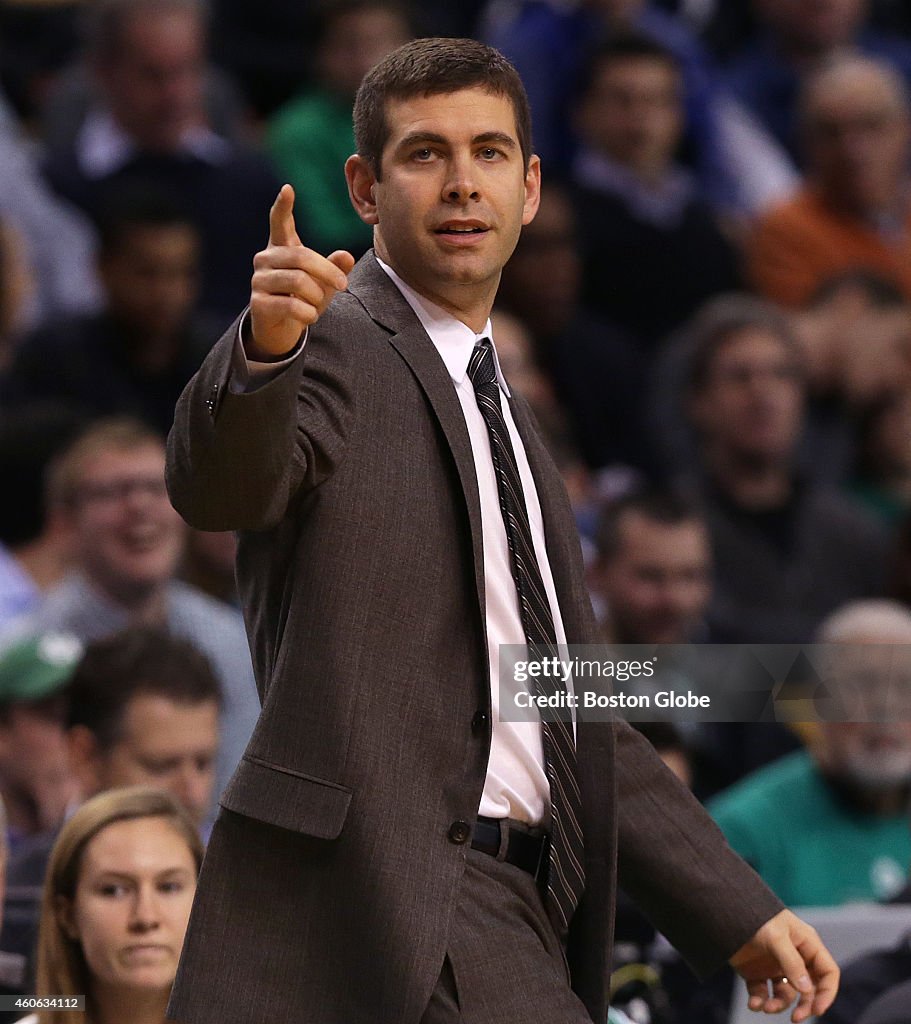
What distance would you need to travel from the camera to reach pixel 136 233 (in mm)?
5820

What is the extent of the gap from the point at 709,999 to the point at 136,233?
3.25 meters

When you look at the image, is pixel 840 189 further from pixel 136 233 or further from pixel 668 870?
pixel 668 870

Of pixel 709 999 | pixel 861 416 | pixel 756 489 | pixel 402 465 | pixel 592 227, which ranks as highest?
pixel 592 227

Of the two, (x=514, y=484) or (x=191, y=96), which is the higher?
(x=191, y=96)

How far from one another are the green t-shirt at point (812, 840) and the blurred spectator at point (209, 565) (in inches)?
58.6

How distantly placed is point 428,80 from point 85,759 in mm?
2322

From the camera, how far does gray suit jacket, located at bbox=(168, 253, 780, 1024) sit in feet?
6.31

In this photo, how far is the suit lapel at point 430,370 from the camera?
2055 millimetres

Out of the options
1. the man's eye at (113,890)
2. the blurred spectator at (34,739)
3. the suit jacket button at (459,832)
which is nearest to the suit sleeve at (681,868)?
the suit jacket button at (459,832)

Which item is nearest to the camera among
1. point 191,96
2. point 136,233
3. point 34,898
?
point 34,898

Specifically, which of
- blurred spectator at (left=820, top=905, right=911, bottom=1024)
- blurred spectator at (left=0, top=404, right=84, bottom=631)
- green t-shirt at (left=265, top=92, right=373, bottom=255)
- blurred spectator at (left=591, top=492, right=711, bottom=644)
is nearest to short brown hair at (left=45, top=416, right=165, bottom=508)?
blurred spectator at (left=0, top=404, right=84, bottom=631)

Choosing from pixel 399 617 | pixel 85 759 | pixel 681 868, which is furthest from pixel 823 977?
pixel 85 759

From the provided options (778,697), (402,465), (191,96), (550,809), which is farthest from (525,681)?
(191,96)

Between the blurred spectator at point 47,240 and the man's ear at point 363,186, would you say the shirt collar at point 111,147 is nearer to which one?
the blurred spectator at point 47,240
